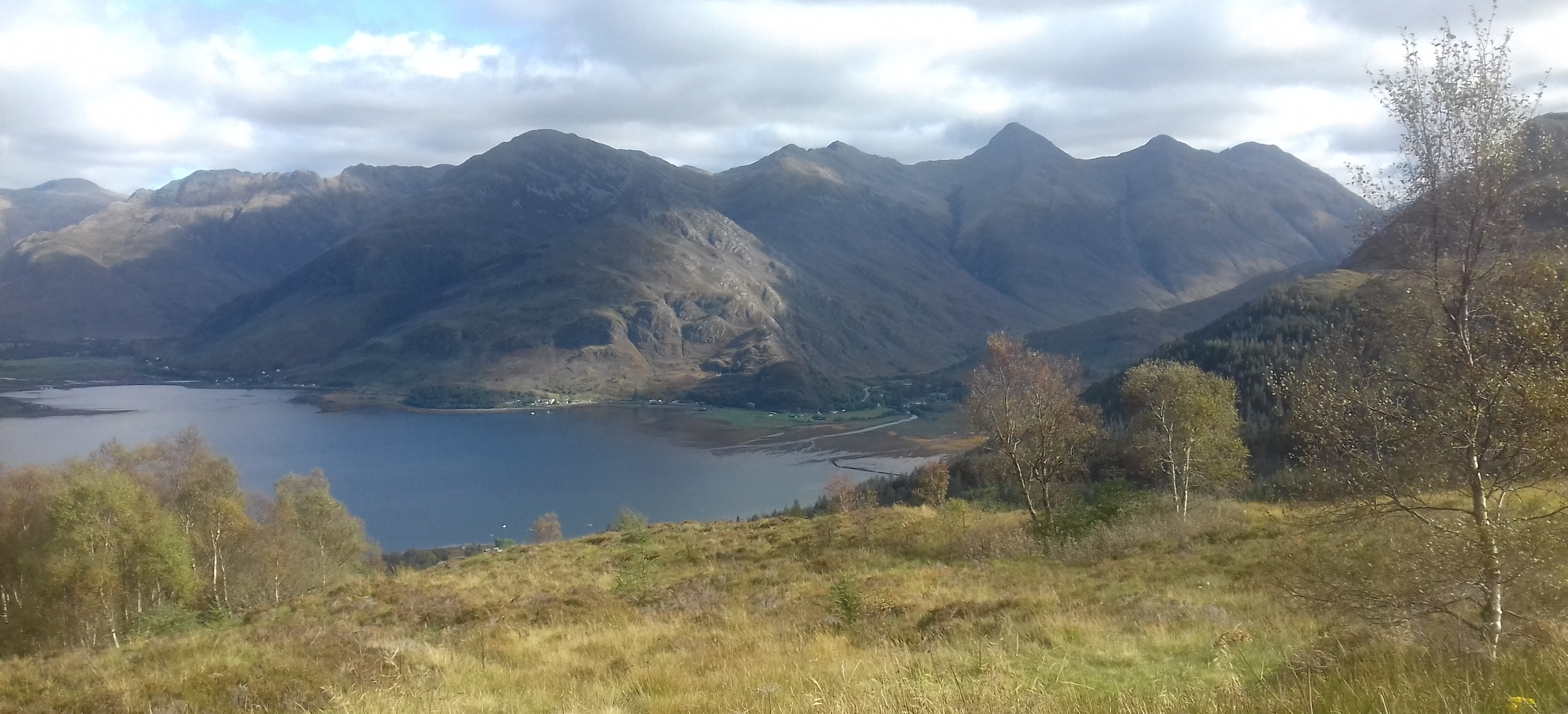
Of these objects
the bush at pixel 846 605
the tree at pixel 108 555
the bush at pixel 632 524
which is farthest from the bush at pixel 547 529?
the bush at pixel 846 605

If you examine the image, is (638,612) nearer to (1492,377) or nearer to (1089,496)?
(1492,377)

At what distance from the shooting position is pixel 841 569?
19.6 metres

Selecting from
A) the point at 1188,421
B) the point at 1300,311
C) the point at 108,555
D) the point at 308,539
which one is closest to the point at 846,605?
the point at 1188,421

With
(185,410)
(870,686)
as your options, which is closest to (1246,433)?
(870,686)

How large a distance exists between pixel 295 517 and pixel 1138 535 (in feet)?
170

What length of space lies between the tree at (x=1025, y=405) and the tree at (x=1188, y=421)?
3.25m

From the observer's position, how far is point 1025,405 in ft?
74.7

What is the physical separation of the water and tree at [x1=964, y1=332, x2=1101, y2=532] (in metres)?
78.4

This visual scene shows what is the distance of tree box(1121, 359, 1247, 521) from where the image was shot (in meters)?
→ 25.3

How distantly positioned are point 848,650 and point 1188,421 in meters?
19.8

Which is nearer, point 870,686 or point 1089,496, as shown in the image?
point 870,686

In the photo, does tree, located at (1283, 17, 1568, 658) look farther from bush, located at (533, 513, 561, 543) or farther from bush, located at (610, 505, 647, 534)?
bush, located at (533, 513, 561, 543)

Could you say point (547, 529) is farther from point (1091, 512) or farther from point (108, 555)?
point (1091, 512)

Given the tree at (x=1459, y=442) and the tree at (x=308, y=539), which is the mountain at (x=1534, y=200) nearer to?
the tree at (x=1459, y=442)
